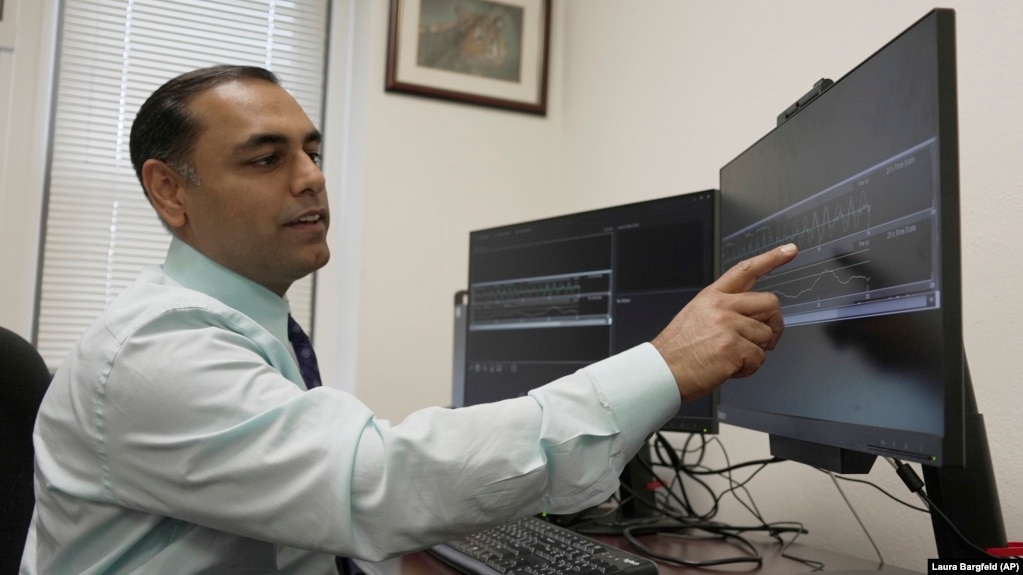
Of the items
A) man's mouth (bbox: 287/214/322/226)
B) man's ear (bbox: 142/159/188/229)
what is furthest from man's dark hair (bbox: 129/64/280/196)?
man's mouth (bbox: 287/214/322/226)

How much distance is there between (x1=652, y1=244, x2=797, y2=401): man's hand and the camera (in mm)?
839

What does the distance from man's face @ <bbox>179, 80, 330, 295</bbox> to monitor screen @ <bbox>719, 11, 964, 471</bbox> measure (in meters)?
0.62

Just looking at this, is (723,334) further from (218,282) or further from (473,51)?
(473,51)

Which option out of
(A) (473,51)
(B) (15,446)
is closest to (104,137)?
(A) (473,51)

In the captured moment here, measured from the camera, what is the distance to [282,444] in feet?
2.73

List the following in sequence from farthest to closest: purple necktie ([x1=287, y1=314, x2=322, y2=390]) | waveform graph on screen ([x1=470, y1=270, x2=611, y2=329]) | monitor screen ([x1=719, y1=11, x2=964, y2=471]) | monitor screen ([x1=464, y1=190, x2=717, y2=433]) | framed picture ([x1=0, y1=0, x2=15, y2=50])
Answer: framed picture ([x1=0, y1=0, x2=15, y2=50])
waveform graph on screen ([x1=470, y1=270, x2=611, y2=329])
monitor screen ([x1=464, y1=190, x2=717, y2=433])
purple necktie ([x1=287, y1=314, x2=322, y2=390])
monitor screen ([x1=719, y1=11, x2=964, y2=471])

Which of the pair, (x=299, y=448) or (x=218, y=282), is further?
(x=218, y=282)

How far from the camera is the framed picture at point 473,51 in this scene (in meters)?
2.48

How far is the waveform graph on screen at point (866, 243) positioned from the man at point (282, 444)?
9 cm

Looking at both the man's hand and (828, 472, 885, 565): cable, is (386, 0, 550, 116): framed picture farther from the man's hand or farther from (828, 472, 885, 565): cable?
the man's hand

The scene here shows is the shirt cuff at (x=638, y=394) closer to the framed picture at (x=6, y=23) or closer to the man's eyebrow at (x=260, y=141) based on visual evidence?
the man's eyebrow at (x=260, y=141)

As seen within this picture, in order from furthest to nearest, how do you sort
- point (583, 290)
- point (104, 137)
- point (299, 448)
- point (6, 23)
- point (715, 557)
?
point (104, 137), point (6, 23), point (583, 290), point (715, 557), point (299, 448)

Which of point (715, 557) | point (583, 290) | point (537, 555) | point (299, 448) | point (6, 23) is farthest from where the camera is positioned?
point (6, 23)

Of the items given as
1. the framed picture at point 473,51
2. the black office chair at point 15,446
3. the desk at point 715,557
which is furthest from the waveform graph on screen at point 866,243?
the framed picture at point 473,51
